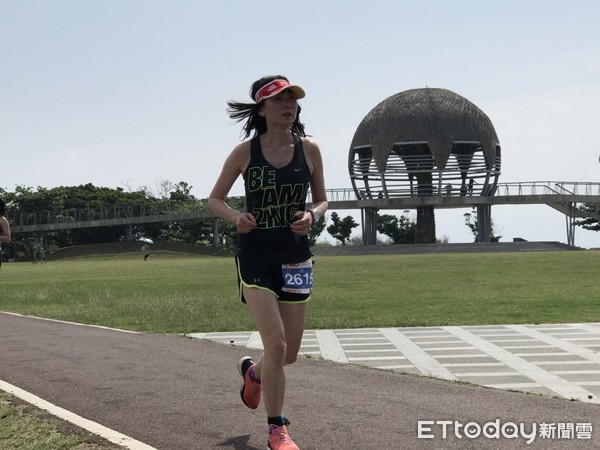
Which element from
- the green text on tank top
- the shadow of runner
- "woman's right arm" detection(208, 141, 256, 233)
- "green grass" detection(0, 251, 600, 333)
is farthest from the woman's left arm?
"green grass" detection(0, 251, 600, 333)

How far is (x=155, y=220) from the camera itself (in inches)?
3969

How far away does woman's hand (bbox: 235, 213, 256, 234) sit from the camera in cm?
536

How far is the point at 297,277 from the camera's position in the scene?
18.1 ft

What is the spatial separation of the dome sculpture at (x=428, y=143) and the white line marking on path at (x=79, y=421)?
84.6 metres

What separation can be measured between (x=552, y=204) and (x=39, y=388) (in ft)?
289

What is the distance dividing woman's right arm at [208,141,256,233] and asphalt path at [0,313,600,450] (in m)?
1.48

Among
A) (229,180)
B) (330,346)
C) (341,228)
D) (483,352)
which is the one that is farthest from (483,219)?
(229,180)

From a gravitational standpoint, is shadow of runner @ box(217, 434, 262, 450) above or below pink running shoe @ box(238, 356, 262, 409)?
below

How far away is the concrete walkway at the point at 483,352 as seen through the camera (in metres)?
8.19

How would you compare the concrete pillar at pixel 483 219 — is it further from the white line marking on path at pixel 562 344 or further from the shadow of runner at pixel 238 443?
the shadow of runner at pixel 238 443

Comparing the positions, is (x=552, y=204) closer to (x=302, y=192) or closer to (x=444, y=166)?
(x=444, y=166)

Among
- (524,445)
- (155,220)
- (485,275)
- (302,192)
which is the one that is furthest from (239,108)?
(155,220)

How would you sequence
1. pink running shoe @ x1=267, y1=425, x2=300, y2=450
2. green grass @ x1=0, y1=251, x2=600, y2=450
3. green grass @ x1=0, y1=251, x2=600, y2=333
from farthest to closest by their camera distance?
green grass @ x1=0, y1=251, x2=600, y2=333, green grass @ x1=0, y1=251, x2=600, y2=450, pink running shoe @ x1=267, y1=425, x2=300, y2=450

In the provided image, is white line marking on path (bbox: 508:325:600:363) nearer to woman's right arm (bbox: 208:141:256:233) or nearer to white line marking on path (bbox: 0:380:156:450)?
woman's right arm (bbox: 208:141:256:233)
